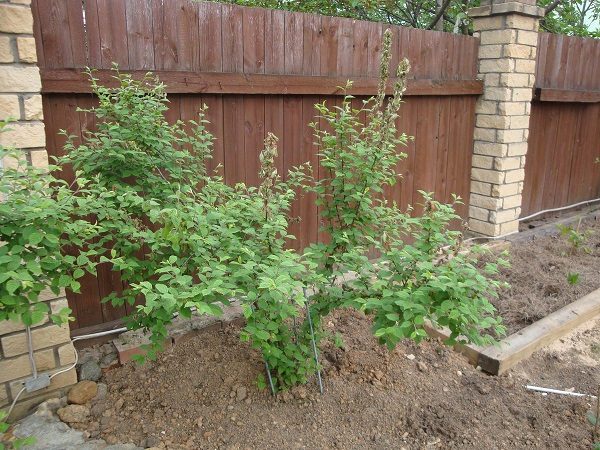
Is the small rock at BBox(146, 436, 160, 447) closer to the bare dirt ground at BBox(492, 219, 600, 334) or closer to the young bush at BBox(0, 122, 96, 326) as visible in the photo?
the young bush at BBox(0, 122, 96, 326)

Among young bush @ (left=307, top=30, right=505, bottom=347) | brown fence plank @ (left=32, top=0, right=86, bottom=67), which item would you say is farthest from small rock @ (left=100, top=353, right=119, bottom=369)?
brown fence plank @ (left=32, top=0, right=86, bottom=67)

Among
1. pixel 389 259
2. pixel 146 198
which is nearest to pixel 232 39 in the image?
pixel 146 198

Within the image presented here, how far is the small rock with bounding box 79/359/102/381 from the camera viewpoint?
9.55 ft

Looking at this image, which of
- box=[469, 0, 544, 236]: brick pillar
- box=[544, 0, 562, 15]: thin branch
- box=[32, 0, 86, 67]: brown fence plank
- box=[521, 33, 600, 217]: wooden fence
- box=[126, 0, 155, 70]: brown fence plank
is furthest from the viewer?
box=[544, 0, 562, 15]: thin branch

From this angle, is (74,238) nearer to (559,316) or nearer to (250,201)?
(250,201)

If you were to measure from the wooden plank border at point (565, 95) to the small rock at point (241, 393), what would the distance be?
15.4ft

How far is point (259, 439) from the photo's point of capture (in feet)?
8.13

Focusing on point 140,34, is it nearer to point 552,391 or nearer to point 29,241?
point 29,241

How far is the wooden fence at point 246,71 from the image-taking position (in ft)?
9.71

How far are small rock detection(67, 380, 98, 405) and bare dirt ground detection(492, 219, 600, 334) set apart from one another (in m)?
2.67

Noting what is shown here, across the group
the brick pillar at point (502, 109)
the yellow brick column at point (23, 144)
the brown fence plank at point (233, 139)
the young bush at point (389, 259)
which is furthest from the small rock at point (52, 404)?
the brick pillar at point (502, 109)

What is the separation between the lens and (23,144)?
2.51 meters

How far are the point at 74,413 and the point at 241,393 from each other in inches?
33.1

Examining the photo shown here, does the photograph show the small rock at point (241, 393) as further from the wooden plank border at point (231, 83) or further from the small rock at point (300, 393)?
the wooden plank border at point (231, 83)
